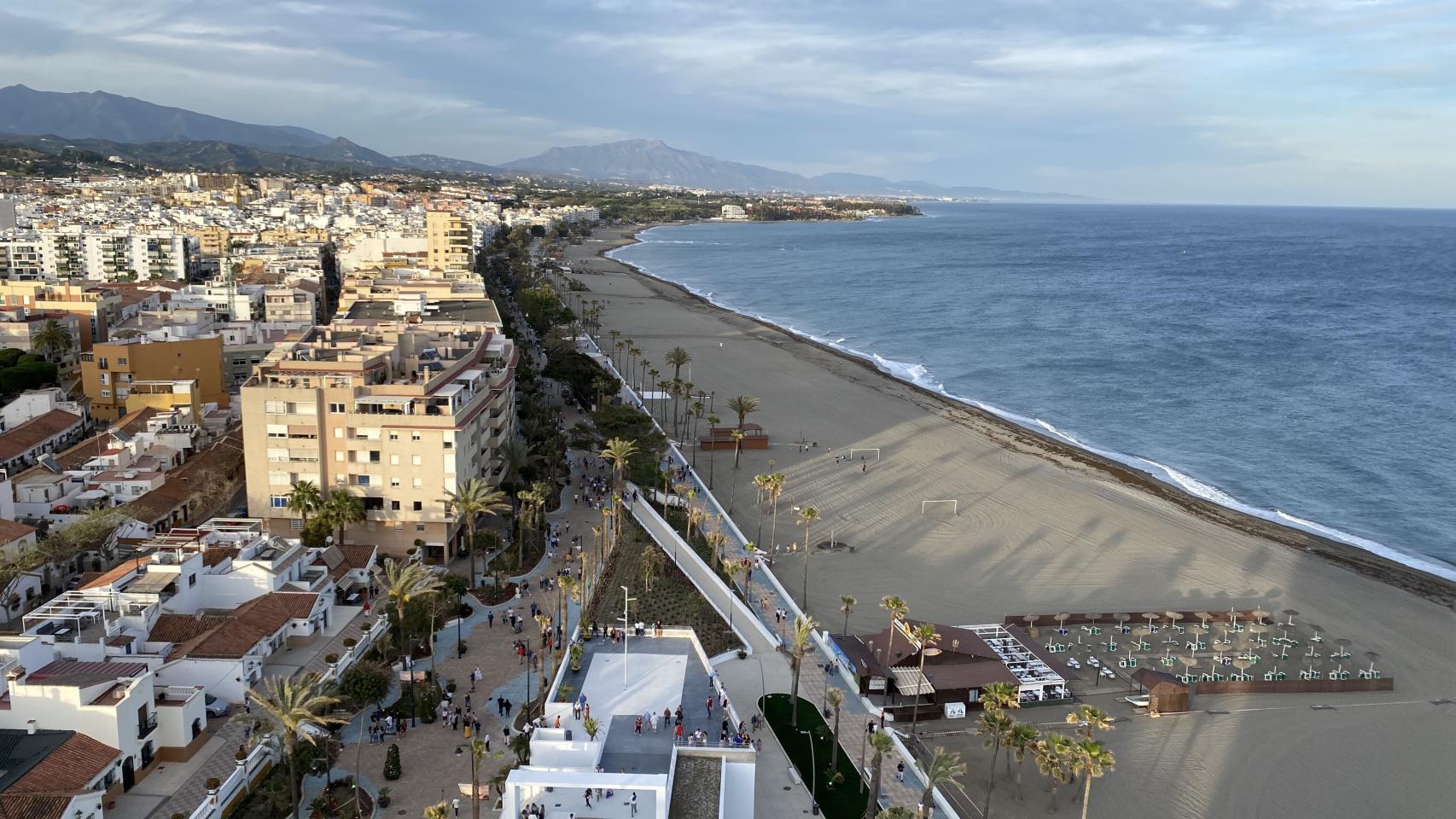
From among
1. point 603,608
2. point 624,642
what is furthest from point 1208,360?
point 624,642

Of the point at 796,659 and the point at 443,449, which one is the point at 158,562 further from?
the point at 796,659

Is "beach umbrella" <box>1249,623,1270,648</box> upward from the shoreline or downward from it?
downward

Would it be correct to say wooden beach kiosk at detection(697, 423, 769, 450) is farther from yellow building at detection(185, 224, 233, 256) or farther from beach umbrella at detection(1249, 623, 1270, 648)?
yellow building at detection(185, 224, 233, 256)

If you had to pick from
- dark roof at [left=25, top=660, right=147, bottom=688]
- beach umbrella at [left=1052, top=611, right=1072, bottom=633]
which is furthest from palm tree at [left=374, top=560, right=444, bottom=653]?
beach umbrella at [left=1052, top=611, right=1072, bottom=633]

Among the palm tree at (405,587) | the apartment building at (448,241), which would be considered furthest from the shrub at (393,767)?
the apartment building at (448,241)

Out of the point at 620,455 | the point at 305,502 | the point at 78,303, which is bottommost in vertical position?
the point at 305,502

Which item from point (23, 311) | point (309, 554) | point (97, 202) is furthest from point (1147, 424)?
point (97, 202)

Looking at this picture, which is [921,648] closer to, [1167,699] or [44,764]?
[1167,699]
